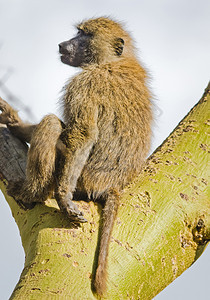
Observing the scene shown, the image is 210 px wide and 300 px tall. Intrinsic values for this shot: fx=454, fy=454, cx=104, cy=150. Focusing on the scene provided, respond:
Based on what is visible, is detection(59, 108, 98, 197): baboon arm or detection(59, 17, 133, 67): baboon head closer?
detection(59, 108, 98, 197): baboon arm

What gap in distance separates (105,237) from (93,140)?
1374 millimetres

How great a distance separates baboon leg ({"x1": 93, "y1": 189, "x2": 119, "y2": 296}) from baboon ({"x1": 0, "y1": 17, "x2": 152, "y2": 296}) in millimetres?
20

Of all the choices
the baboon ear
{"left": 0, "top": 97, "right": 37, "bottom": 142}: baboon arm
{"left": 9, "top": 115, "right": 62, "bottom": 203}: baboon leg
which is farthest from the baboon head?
{"left": 9, "top": 115, "right": 62, "bottom": 203}: baboon leg

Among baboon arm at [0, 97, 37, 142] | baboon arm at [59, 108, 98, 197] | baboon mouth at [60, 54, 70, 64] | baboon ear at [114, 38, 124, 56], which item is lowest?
baboon arm at [0, 97, 37, 142]

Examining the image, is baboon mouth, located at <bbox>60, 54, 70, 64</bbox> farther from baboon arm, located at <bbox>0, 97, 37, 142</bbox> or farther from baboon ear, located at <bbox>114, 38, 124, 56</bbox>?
baboon arm, located at <bbox>0, 97, 37, 142</bbox>

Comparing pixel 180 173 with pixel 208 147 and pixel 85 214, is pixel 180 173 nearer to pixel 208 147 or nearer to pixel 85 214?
pixel 208 147

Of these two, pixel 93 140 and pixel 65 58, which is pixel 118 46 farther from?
pixel 93 140

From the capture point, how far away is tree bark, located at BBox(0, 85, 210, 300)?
3.34 m

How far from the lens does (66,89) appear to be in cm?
510

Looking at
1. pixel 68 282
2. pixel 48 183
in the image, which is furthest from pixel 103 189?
pixel 68 282

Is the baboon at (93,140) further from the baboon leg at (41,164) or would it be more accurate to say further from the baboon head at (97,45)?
the baboon head at (97,45)

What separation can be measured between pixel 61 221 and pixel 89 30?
303 centimetres

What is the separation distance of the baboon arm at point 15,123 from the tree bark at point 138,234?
108cm

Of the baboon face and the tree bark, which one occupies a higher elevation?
the baboon face
